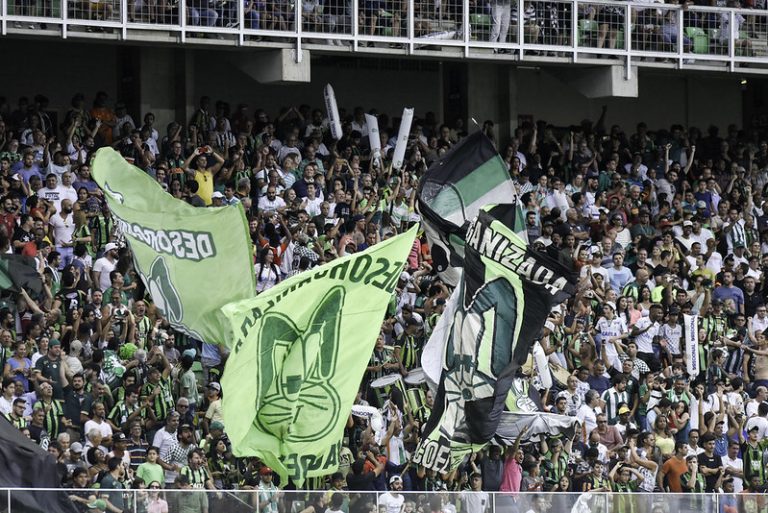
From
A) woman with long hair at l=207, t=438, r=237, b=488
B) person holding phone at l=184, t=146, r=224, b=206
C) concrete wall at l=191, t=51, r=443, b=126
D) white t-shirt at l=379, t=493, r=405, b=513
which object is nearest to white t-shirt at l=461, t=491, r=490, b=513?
white t-shirt at l=379, t=493, r=405, b=513

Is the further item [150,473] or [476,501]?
[150,473]

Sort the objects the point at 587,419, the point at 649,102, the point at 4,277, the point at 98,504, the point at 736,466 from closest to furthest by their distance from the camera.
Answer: the point at 98,504 → the point at 4,277 → the point at 587,419 → the point at 736,466 → the point at 649,102

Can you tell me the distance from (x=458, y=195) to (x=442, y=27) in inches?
220

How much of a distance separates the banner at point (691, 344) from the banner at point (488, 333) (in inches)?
186

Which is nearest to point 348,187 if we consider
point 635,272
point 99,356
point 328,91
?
point 328,91

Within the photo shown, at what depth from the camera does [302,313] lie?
20203 mm

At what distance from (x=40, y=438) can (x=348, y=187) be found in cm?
730

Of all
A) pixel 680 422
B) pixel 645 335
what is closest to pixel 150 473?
pixel 680 422

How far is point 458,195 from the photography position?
2341cm

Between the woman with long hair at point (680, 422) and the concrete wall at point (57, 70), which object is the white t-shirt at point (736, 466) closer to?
the woman with long hair at point (680, 422)

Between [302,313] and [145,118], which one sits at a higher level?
[145,118]

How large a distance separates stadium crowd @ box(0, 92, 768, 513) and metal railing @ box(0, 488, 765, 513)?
0.10ft

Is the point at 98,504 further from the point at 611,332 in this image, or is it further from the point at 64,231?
the point at 611,332

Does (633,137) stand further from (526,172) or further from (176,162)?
(176,162)
